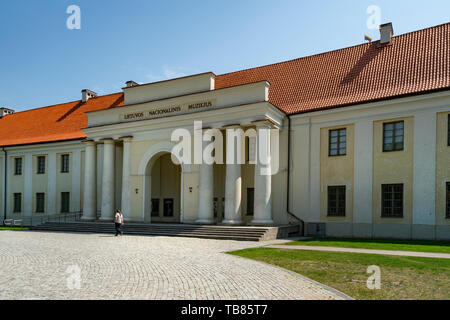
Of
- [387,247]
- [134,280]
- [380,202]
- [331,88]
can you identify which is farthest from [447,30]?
[134,280]

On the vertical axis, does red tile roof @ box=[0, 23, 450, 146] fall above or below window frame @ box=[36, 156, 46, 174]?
above

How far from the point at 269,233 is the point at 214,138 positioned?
728cm

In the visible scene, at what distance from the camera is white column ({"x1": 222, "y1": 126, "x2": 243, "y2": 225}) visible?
23328mm

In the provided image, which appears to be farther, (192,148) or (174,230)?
(192,148)

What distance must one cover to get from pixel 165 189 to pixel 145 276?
22194mm

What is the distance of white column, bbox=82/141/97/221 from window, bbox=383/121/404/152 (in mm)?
19563

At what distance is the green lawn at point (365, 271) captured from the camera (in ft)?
28.0

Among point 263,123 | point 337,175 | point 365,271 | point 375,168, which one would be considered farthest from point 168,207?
point 365,271

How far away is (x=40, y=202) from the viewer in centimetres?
3678

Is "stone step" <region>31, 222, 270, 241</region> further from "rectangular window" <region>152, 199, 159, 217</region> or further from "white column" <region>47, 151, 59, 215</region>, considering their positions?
"white column" <region>47, 151, 59, 215</region>

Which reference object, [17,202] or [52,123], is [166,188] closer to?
[52,123]

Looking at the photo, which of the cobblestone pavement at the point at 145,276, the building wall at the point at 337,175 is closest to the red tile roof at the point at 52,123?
the building wall at the point at 337,175

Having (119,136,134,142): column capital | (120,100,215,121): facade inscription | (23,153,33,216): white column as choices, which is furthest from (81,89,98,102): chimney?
(119,136,134,142): column capital
